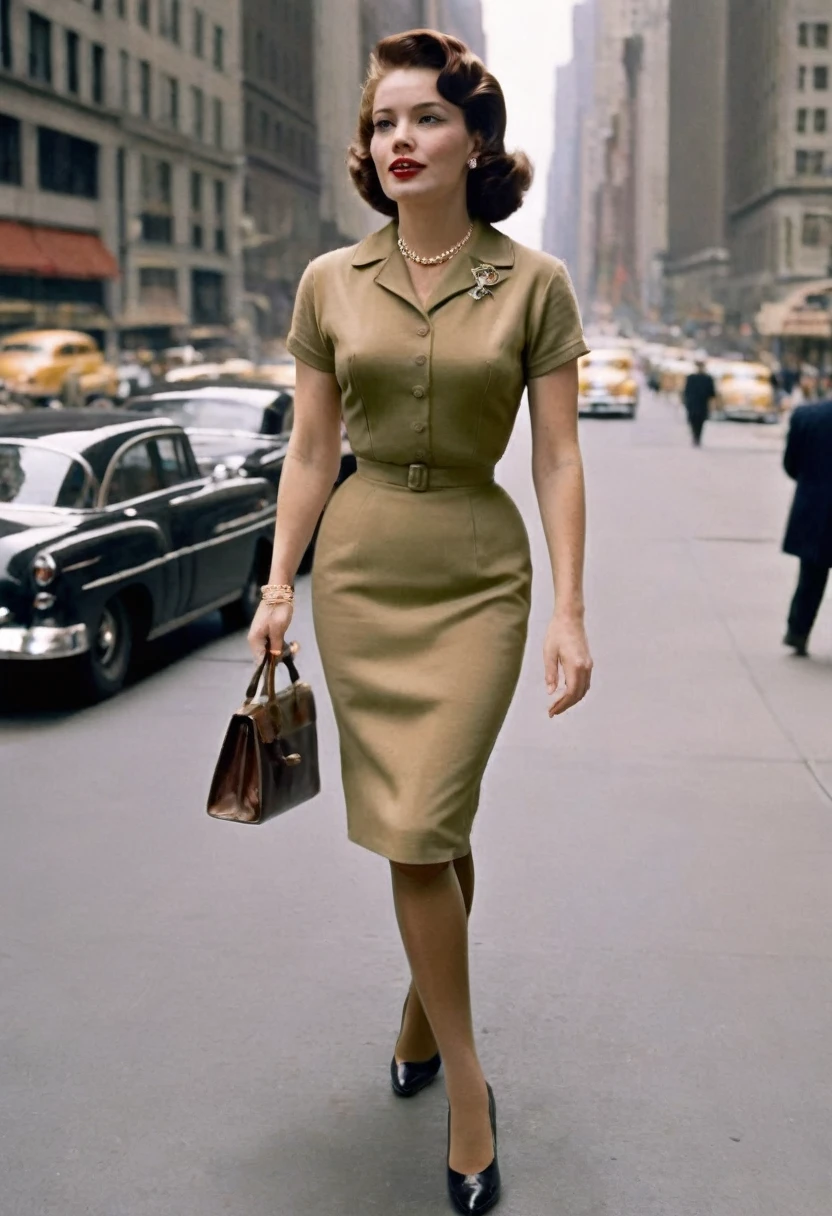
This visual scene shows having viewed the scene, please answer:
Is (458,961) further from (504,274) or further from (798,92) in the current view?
(798,92)

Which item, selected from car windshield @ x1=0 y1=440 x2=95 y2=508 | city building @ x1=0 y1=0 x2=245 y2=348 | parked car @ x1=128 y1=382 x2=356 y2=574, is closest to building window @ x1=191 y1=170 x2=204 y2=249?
city building @ x1=0 y1=0 x2=245 y2=348

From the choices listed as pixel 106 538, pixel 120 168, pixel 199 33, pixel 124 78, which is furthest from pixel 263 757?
pixel 199 33

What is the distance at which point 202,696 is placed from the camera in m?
8.88

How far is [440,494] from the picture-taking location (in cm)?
343

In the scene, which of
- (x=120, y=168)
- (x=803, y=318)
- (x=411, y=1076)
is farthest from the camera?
(x=803, y=318)

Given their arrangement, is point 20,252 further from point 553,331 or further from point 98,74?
point 553,331

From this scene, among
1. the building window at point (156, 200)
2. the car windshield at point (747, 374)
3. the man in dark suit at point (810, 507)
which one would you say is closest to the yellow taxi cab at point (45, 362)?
the car windshield at point (747, 374)

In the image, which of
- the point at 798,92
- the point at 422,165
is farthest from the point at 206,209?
the point at 422,165

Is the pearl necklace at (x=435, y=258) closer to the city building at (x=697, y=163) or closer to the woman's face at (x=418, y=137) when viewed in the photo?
the woman's face at (x=418, y=137)

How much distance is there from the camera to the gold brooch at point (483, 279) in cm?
339

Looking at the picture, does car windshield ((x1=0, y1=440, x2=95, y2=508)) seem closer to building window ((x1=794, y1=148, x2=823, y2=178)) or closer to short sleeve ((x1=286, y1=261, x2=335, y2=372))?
short sleeve ((x1=286, y1=261, x2=335, y2=372))

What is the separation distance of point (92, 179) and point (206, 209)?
1357cm

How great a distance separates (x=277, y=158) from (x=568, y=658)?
92.3 m

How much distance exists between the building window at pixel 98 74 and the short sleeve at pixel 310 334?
5753 centimetres
